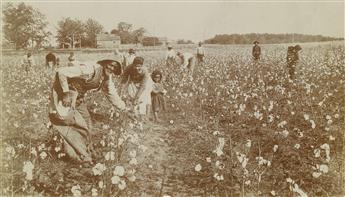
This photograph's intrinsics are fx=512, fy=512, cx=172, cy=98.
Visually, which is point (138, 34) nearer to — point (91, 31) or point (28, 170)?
point (91, 31)

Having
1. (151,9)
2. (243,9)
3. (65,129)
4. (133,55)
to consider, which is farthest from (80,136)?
(243,9)

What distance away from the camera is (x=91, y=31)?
3939mm

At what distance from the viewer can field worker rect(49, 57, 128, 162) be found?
367 cm

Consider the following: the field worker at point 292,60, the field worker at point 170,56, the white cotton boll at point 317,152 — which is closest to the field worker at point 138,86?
the field worker at point 170,56

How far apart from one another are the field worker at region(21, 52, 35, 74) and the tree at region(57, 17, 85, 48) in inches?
9.8

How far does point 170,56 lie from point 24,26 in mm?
1157

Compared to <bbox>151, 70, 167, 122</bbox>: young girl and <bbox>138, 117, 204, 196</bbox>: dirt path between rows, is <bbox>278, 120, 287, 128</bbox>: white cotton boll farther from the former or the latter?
<bbox>151, 70, 167, 122</bbox>: young girl

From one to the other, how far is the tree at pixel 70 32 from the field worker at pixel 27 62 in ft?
0.81

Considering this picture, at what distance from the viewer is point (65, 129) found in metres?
3.70

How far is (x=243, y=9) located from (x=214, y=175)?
136 cm

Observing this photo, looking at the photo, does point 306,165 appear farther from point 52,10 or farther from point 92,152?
point 52,10

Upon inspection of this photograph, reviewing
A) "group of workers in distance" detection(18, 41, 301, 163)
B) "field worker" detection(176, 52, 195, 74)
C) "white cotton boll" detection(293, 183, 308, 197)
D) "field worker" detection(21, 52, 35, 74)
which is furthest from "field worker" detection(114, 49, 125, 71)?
"white cotton boll" detection(293, 183, 308, 197)

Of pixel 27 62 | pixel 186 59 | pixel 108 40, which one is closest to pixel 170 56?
pixel 186 59

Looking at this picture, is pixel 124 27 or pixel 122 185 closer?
pixel 122 185
